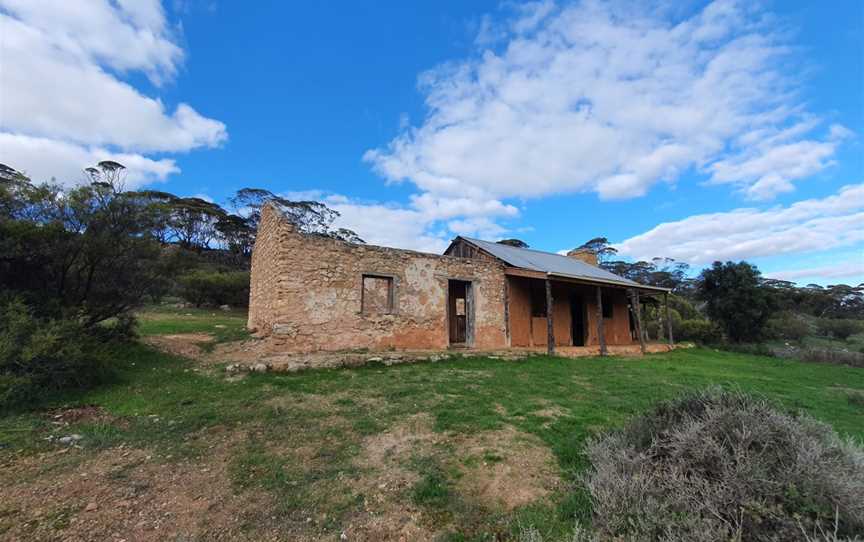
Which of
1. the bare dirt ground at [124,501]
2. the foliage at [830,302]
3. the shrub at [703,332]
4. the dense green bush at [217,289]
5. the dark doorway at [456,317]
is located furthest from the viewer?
the foliage at [830,302]

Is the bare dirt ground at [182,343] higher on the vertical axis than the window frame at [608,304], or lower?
lower

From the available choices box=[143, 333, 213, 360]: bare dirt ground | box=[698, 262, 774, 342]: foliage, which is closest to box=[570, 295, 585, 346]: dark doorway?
box=[698, 262, 774, 342]: foliage

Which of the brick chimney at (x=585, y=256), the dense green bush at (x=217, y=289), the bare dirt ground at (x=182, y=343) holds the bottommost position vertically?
the bare dirt ground at (x=182, y=343)

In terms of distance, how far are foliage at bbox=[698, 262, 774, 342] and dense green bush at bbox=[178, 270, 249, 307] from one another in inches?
1009

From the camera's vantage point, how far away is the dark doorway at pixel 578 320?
1486 centimetres

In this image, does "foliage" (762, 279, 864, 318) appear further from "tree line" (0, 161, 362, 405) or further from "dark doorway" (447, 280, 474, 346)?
"tree line" (0, 161, 362, 405)

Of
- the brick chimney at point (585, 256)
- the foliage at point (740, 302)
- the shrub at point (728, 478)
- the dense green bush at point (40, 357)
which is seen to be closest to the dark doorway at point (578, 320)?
the brick chimney at point (585, 256)

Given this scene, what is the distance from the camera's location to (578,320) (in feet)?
49.4

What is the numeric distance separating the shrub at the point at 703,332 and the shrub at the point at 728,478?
61.3 ft

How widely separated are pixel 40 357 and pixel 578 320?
50.0ft

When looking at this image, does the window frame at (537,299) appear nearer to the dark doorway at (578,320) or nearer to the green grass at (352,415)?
the dark doorway at (578,320)

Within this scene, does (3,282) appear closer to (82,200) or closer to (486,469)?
(82,200)

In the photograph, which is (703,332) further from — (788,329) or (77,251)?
(77,251)

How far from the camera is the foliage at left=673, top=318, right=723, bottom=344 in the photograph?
18.5 m
